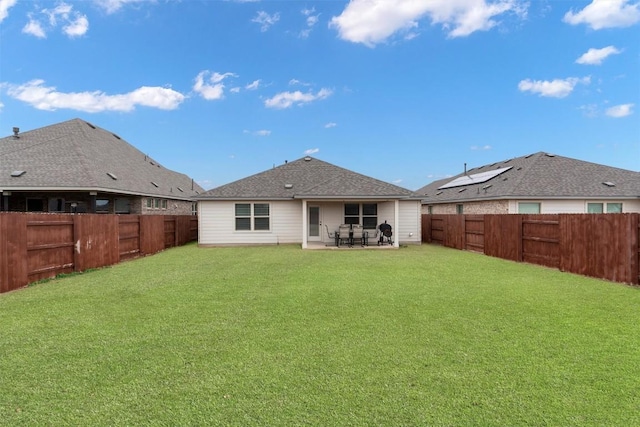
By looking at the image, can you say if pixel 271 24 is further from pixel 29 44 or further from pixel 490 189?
pixel 490 189

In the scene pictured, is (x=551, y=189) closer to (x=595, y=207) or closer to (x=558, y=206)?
(x=558, y=206)

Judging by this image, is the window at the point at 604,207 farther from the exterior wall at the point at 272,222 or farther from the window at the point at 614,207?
the exterior wall at the point at 272,222

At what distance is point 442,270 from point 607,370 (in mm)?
6244

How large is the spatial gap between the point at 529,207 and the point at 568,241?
28.2ft

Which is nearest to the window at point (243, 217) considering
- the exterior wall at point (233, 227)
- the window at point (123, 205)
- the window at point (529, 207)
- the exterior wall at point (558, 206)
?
the exterior wall at point (233, 227)

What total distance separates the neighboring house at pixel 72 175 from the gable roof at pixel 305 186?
14.6 feet

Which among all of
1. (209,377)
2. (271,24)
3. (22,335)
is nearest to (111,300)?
(22,335)

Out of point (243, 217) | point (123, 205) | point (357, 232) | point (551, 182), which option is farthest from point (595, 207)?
point (123, 205)

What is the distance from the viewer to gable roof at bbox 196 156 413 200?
16.3 metres

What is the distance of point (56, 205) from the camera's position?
17781 millimetres

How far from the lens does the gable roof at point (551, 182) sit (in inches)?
687

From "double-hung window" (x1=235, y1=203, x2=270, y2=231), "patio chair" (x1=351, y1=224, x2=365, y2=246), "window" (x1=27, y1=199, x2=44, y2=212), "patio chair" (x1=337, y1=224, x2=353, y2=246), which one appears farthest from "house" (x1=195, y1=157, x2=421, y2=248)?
"window" (x1=27, y1=199, x2=44, y2=212)

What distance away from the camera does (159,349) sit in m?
4.11

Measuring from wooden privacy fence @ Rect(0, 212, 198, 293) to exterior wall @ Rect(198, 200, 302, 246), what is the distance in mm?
3685
